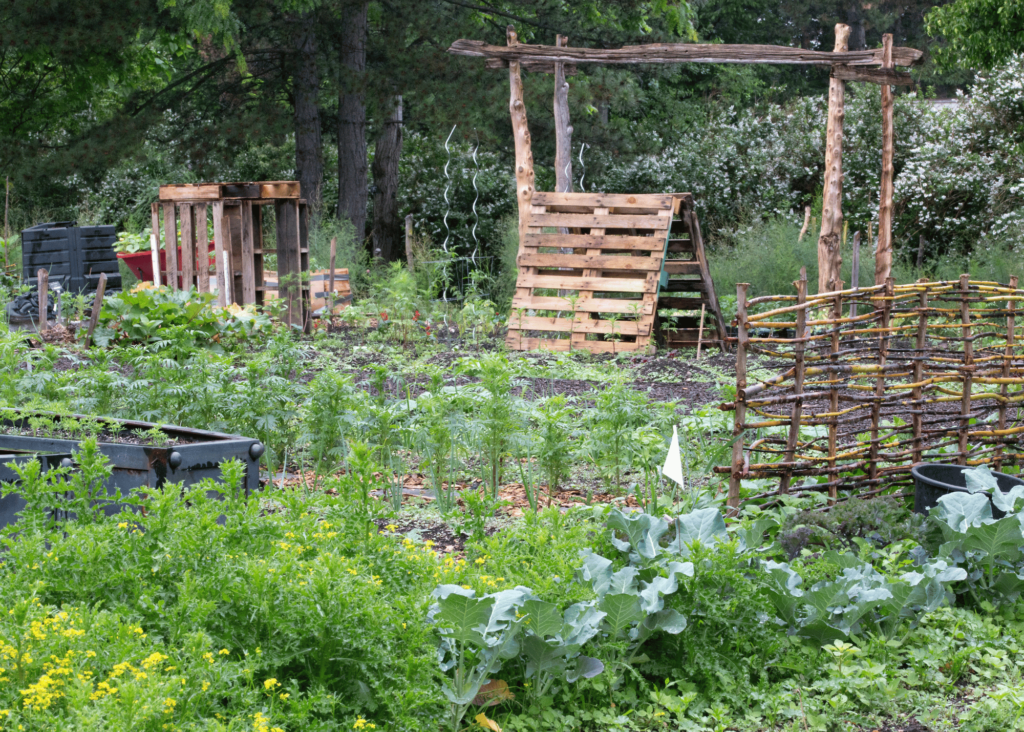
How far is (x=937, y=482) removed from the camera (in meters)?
4.07

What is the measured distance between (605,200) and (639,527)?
737cm

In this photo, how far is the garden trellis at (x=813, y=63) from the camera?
9.64 metres

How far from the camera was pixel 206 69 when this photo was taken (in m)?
15.8

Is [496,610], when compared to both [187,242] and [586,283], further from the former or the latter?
[187,242]

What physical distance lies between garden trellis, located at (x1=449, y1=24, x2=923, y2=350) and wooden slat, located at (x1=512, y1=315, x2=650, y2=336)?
0.43ft

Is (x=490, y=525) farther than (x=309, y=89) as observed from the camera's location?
No

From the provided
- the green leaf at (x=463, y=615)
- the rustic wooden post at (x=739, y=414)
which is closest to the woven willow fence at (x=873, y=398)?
the rustic wooden post at (x=739, y=414)

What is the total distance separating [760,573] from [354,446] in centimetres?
146

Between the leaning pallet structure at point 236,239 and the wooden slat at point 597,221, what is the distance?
8.99 feet

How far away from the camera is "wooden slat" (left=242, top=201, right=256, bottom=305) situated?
10.7 meters

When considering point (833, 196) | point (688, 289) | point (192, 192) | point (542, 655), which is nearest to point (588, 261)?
point (688, 289)

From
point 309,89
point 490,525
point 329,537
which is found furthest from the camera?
point 309,89

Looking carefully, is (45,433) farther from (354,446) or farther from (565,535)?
(565,535)

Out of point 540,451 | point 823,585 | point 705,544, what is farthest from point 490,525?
point 823,585
